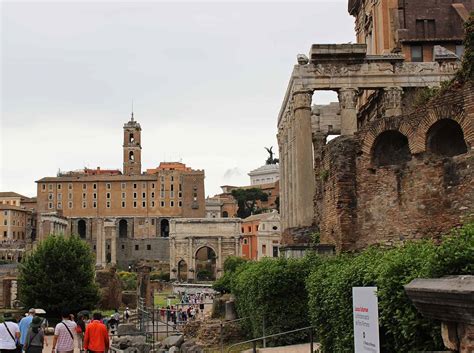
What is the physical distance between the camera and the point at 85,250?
128 ft

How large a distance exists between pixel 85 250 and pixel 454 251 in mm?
34544

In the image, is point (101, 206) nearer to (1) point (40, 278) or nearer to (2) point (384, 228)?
(1) point (40, 278)

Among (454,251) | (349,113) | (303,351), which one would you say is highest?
(349,113)

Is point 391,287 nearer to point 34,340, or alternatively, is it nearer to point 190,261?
point 34,340

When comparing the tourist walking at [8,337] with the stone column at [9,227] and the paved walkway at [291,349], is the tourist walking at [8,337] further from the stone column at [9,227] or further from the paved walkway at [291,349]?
the stone column at [9,227]

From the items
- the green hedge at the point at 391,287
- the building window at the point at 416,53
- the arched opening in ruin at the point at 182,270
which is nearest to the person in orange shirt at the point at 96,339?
the green hedge at the point at 391,287

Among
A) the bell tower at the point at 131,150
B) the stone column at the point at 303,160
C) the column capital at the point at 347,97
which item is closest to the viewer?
the stone column at the point at 303,160

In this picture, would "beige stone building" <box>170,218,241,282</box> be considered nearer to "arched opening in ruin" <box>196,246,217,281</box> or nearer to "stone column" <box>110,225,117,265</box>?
"arched opening in ruin" <box>196,246,217,281</box>

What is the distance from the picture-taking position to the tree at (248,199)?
133 meters

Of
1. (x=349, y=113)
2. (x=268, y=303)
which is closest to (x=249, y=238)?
(x=349, y=113)

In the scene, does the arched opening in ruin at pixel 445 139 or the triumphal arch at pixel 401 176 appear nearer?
the triumphal arch at pixel 401 176

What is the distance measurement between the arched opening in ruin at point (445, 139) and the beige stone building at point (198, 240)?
82152 mm

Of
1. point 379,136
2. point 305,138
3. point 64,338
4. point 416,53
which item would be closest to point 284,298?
point 379,136

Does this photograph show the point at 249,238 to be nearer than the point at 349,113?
No
